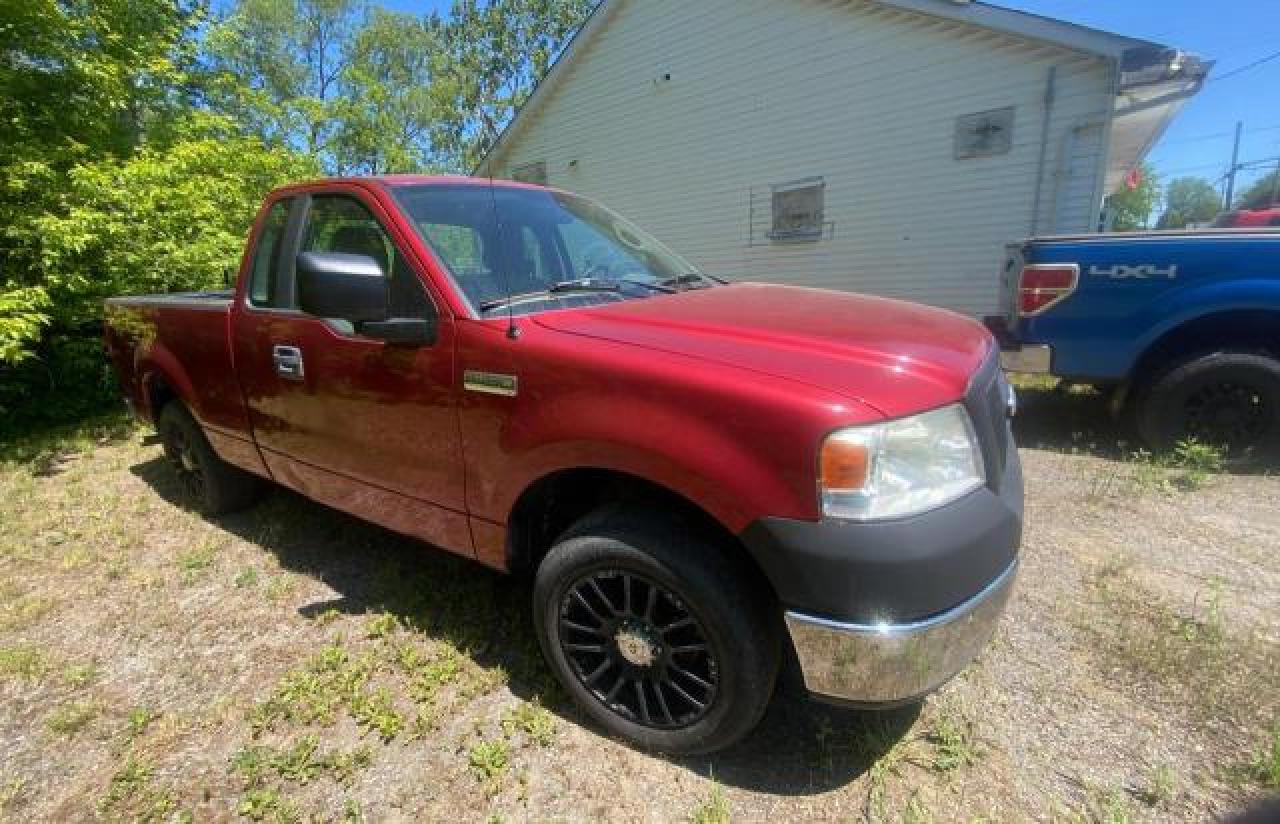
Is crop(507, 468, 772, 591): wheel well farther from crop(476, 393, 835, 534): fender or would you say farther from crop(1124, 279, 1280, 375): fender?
crop(1124, 279, 1280, 375): fender

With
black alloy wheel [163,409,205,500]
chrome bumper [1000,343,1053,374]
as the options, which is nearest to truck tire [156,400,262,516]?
black alloy wheel [163,409,205,500]

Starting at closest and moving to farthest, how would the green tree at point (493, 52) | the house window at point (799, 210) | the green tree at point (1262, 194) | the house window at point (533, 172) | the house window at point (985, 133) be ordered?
the house window at point (985, 133) → the house window at point (799, 210) → the house window at point (533, 172) → the green tree at point (493, 52) → the green tree at point (1262, 194)

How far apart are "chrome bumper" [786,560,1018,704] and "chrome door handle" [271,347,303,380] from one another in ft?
7.25

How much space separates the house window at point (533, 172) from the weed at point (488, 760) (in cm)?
1203

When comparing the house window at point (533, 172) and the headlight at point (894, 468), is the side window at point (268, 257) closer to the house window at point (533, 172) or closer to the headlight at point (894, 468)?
the headlight at point (894, 468)

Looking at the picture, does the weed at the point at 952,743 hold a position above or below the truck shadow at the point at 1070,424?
below

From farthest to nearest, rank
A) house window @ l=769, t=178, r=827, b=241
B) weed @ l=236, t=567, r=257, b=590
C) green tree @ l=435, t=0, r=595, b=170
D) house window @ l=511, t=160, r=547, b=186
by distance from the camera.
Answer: green tree @ l=435, t=0, r=595, b=170
house window @ l=511, t=160, r=547, b=186
house window @ l=769, t=178, r=827, b=241
weed @ l=236, t=567, r=257, b=590

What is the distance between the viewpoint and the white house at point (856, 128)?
23.7ft

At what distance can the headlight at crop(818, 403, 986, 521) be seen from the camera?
1478mm

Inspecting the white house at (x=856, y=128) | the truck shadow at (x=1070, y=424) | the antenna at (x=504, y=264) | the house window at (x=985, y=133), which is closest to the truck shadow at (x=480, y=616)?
the antenna at (x=504, y=264)

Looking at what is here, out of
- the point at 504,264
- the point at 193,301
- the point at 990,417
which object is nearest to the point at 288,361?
the point at 504,264

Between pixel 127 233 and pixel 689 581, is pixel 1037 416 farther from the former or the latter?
pixel 127 233

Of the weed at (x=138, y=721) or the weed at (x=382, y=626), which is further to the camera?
the weed at (x=382, y=626)

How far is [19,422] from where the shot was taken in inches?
235
